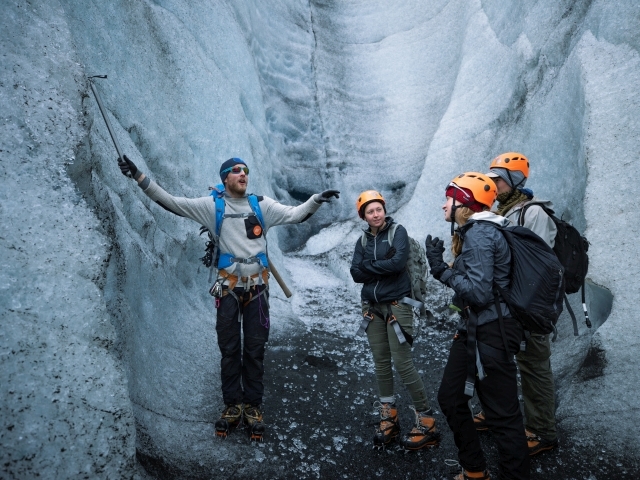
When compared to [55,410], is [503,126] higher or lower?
higher

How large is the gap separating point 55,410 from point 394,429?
261 cm

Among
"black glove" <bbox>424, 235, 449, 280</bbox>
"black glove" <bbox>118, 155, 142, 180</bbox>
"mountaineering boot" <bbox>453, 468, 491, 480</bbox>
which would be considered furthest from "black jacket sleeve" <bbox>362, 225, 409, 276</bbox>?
"black glove" <bbox>118, 155, 142, 180</bbox>

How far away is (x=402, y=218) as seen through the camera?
11.4 metres

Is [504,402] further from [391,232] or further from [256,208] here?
[256,208]

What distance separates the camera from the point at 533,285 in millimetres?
3164

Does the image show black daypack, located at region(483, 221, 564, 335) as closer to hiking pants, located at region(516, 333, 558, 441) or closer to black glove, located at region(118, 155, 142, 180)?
hiking pants, located at region(516, 333, 558, 441)

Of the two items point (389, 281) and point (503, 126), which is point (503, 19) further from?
point (389, 281)

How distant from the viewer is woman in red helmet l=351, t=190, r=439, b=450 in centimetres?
421

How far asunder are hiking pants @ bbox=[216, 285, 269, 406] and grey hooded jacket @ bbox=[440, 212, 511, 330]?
181 centimetres

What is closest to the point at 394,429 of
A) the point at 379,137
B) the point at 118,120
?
the point at 118,120

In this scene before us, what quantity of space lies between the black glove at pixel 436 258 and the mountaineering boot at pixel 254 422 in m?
1.99

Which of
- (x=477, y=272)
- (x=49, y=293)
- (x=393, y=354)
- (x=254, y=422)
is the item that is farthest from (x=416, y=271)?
(x=49, y=293)

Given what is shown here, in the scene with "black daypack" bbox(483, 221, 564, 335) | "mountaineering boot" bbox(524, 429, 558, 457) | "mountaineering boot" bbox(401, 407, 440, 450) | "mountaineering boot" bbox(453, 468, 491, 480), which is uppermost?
"black daypack" bbox(483, 221, 564, 335)

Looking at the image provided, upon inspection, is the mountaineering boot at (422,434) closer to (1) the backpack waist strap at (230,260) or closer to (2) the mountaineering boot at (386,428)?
(2) the mountaineering boot at (386,428)
